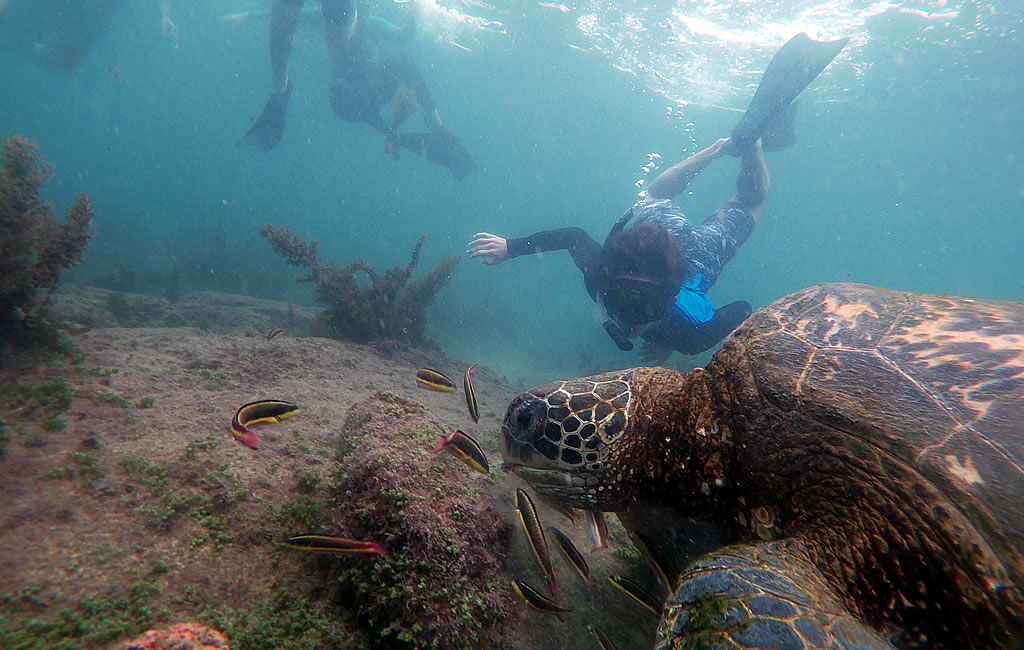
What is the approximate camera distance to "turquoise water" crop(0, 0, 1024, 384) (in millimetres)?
19938

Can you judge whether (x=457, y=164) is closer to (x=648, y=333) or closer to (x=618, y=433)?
(x=648, y=333)

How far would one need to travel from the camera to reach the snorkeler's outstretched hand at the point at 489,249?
6672mm

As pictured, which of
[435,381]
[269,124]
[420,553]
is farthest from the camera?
[269,124]

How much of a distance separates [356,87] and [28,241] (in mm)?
16233

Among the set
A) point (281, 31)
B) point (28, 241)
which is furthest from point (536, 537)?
point (281, 31)

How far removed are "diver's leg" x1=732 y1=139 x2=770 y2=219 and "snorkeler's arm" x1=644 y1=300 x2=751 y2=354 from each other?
4201 millimetres

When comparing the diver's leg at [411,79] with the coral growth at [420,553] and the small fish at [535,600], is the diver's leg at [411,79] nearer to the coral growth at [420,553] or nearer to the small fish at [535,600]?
the coral growth at [420,553]

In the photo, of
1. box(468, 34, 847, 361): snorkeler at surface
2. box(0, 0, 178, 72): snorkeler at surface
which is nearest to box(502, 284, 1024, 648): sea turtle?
box(468, 34, 847, 361): snorkeler at surface

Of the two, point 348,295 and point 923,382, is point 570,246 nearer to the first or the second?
point 348,295

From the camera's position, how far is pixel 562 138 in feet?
188

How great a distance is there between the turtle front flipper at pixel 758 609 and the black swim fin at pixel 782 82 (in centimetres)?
1094

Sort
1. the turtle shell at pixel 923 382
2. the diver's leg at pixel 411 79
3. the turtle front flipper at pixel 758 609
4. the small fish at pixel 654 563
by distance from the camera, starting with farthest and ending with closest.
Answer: the diver's leg at pixel 411 79, the small fish at pixel 654 563, the turtle shell at pixel 923 382, the turtle front flipper at pixel 758 609

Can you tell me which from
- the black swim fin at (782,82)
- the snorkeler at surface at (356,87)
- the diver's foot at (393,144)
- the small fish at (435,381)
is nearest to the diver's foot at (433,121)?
the snorkeler at surface at (356,87)

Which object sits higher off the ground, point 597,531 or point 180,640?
point 597,531
